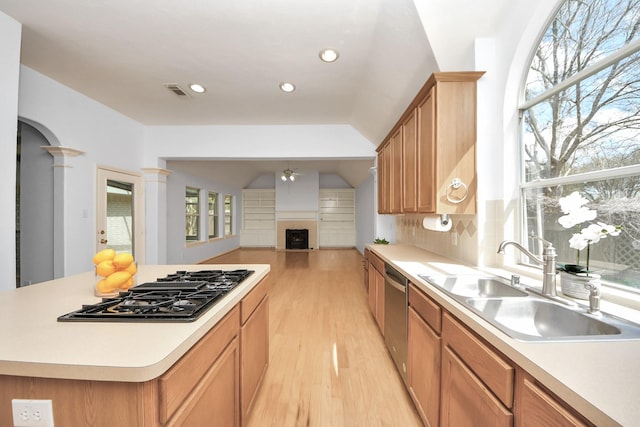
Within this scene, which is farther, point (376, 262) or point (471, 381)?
point (376, 262)

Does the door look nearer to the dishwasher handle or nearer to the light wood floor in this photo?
the light wood floor

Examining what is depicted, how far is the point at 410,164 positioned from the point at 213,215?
660 centimetres

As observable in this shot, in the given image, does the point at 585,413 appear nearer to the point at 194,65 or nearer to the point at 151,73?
the point at 194,65

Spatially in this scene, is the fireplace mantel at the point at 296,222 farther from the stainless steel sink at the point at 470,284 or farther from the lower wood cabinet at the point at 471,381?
the lower wood cabinet at the point at 471,381

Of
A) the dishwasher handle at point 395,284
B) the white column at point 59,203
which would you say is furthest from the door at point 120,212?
the dishwasher handle at point 395,284

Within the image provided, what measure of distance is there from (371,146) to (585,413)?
4.09 metres

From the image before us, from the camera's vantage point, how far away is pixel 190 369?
842 mm

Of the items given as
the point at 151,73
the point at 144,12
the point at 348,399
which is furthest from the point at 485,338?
the point at 151,73

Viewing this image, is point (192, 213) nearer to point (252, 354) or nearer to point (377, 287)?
point (377, 287)

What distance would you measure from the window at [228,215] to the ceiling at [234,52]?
5043 mm

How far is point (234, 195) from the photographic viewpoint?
9.04 meters

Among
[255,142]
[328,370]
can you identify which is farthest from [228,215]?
[328,370]

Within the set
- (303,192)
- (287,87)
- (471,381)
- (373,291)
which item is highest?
(287,87)

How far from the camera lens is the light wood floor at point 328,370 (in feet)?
5.46
